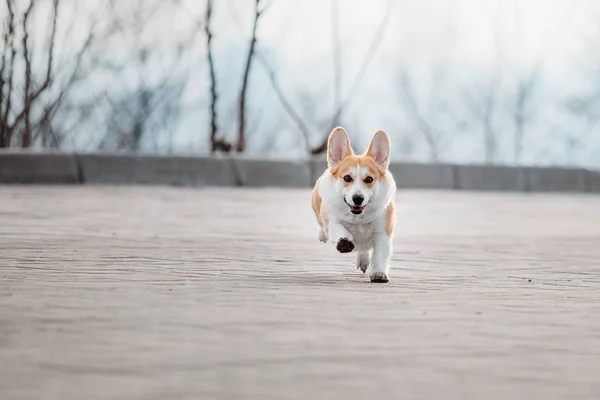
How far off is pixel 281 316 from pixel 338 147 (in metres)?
1.36

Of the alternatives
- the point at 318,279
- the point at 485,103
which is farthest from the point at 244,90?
the point at 318,279

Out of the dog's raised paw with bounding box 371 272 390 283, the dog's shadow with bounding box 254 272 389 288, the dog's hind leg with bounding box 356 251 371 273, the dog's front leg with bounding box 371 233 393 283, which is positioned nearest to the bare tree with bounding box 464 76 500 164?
the dog's hind leg with bounding box 356 251 371 273

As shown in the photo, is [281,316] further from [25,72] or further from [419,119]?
[419,119]

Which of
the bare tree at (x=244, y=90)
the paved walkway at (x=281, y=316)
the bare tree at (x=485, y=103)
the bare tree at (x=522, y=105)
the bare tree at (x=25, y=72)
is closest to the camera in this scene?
the paved walkway at (x=281, y=316)

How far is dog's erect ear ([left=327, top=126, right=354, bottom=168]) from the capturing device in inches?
170

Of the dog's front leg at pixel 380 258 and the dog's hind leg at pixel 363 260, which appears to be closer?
the dog's front leg at pixel 380 258

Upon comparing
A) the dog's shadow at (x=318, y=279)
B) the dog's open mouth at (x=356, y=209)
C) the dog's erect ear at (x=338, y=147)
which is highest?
the dog's erect ear at (x=338, y=147)

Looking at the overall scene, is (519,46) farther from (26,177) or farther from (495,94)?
(26,177)

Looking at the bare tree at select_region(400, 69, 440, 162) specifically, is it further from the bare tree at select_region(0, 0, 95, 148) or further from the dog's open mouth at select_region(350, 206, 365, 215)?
the dog's open mouth at select_region(350, 206, 365, 215)

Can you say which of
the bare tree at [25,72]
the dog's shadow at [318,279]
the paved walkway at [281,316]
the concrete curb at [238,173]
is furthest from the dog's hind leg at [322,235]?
the concrete curb at [238,173]

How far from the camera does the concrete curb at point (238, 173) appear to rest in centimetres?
1092

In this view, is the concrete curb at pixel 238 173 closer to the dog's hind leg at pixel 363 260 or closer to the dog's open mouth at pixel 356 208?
the dog's hind leg at pixel 363 260

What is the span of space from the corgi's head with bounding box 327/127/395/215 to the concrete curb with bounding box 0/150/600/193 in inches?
271

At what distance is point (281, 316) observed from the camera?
3072 mm
